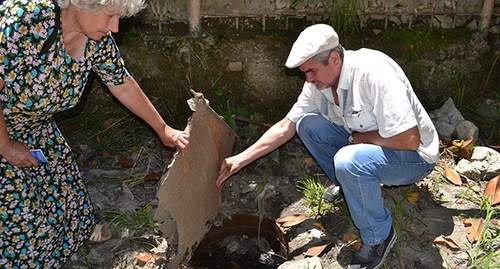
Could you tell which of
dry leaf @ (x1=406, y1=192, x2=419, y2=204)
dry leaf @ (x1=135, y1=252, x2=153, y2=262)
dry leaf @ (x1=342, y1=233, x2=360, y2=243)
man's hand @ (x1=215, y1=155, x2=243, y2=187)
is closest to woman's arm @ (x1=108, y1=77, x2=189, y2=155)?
man's hand @ (x1=215, y1=155, x2=243, y2=187)

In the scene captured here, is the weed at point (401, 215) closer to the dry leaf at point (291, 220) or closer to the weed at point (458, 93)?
the dry leaf at point (291, 220)

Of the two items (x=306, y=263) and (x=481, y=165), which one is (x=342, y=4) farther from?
(x=306, y=263)

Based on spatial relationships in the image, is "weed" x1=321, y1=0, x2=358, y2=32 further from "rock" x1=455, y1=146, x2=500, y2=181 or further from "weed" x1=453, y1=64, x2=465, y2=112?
"rock" x1=455, y1=146, x2=500, y2=181

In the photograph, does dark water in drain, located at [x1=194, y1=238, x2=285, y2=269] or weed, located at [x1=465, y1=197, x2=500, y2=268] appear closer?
weed, located at [x1=465, y1=197, x2=500, y2=268]

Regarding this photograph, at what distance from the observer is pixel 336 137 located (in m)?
3.10

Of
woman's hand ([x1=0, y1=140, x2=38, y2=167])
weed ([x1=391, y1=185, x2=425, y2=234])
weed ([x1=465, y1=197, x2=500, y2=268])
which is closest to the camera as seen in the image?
woman's hand ([x1=0, y1=140, x2=38, y2=167])

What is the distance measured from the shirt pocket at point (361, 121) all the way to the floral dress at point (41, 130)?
145 cm

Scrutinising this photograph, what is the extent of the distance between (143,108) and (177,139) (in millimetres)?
309

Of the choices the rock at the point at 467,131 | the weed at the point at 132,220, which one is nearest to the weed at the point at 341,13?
the rock at the point at 467,131

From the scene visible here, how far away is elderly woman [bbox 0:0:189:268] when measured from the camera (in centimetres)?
215

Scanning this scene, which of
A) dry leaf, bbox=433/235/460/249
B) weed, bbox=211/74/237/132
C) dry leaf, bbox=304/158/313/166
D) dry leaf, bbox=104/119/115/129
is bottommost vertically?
dry leaf, bbox=433/235/460/249

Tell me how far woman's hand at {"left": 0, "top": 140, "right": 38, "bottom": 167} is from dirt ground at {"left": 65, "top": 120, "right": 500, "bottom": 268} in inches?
33.8

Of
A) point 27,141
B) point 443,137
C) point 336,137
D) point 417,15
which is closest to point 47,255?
point 27,141

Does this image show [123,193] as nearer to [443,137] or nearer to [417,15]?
[443,137]
